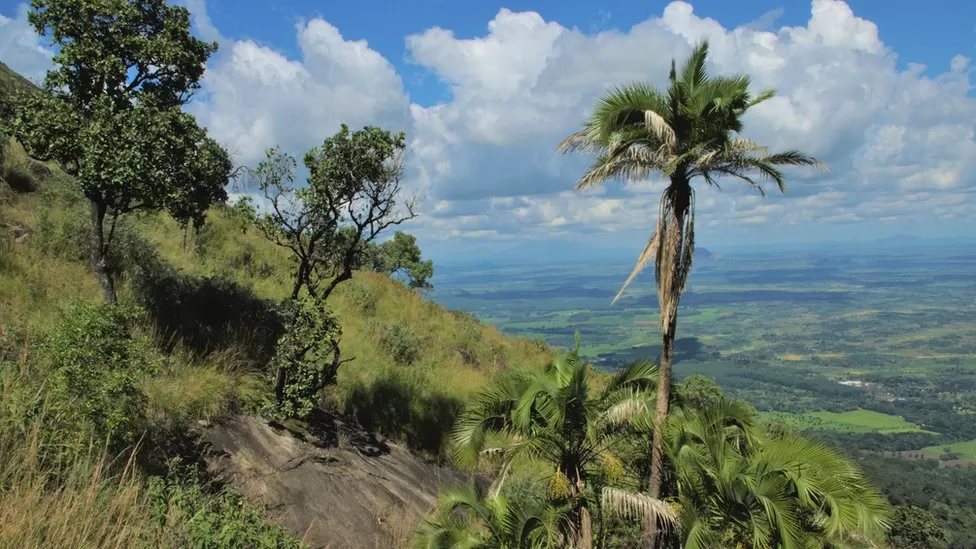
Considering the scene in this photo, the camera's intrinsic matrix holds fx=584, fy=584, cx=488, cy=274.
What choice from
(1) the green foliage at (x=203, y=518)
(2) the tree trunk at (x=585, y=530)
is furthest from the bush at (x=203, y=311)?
(2) the tree trunk at (x=585, y=530)

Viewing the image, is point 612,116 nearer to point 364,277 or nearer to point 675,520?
point 675,520

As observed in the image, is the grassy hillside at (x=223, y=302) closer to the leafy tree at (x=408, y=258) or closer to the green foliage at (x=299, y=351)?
the green foliage at (x=299, y=351)

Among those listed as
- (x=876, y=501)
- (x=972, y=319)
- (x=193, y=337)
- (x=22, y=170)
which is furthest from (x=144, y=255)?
(x=972, y=319)

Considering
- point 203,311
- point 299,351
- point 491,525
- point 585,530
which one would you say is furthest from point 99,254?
point 585,530

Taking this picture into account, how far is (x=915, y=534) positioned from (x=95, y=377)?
3411 centimetres

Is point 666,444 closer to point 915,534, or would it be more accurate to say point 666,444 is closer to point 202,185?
point 202,185

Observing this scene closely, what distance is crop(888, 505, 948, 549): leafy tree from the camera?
1067 inches

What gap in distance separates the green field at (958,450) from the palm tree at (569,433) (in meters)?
80.2

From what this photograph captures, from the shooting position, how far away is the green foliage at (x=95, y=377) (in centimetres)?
595

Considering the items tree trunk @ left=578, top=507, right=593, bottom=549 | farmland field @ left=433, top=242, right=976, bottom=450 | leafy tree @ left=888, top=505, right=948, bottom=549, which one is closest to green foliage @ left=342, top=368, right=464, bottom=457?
tree trunk @ left=578, top=507, right=593, bottom=549

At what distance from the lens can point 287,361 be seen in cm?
1027

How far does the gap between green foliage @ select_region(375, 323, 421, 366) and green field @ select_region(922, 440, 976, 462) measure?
255 ft

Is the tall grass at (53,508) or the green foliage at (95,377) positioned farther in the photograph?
the green foliage at (95,377)

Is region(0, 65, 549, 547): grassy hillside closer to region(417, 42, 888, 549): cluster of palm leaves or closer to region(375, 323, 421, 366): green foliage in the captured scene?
region(375, 323, 421, 366): green foliage
